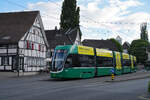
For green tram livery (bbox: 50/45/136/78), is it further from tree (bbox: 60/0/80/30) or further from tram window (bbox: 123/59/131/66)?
tree (bbox: 60/0/80/30)

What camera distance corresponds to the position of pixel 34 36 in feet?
127

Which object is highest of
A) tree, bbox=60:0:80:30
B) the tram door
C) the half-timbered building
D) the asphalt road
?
tree, bbox=60:0:80:30

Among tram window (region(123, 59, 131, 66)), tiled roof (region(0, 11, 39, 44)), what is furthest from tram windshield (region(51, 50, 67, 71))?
tram window (region(123, 59, 131, 66))

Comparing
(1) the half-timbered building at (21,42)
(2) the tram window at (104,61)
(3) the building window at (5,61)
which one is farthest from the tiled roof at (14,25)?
(2) the tram window at (104,61)

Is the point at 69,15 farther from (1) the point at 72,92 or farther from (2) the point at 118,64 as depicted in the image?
(1) the point at 72,92

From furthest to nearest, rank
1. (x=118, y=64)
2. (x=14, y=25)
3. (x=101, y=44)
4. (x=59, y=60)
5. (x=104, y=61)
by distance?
(x=101, y=44), (x=14, y=25), (x=118, y=64), (x=104, y=61), (x=59, y=60)

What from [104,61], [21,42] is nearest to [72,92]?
[104,61]

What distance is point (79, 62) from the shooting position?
23.2 metres

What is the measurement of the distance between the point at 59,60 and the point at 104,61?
8302mm

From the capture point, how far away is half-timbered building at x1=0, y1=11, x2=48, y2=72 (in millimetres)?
35062

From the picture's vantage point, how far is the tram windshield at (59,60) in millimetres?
21609

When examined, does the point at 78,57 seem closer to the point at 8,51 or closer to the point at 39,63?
the point at 8,51

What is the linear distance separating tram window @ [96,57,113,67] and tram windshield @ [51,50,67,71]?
237 inches

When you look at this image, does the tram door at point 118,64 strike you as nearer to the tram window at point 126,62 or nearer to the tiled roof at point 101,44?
the tram window at point 126,62
